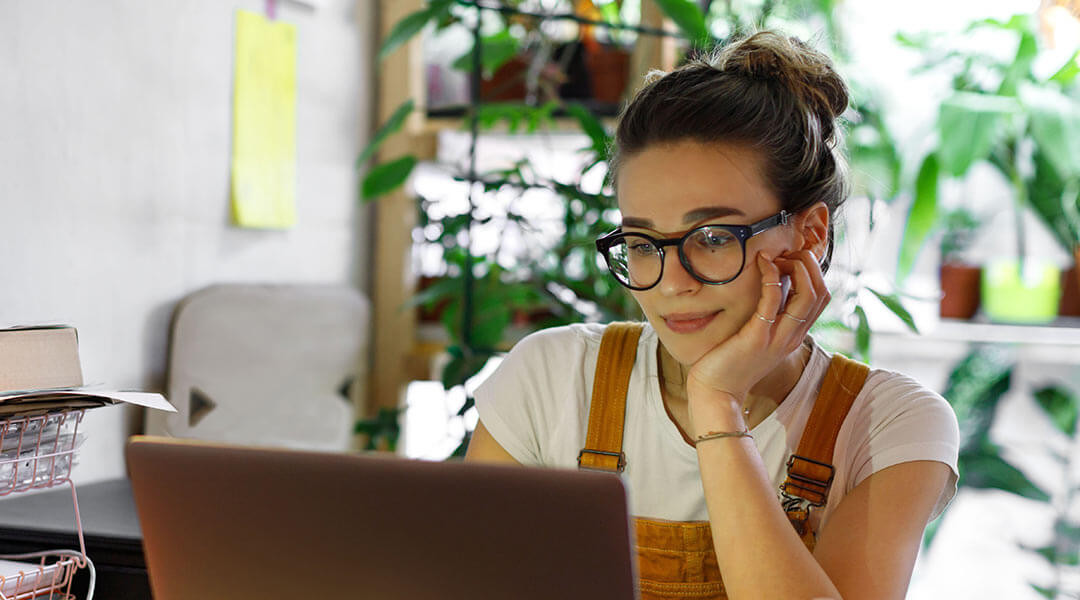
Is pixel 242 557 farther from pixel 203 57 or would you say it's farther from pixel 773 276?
pixel 203 57

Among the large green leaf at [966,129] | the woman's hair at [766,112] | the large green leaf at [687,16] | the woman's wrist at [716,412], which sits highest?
the large green leaf at [687,16]

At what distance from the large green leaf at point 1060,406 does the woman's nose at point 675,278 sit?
1650mm

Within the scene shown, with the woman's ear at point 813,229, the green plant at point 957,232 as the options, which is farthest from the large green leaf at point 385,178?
the green plant at point 957,232

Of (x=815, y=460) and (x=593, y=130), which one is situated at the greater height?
(x=593, y=130)

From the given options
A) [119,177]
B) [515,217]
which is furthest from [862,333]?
[119,177]


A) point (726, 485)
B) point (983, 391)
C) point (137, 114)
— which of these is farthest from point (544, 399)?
point (983, 391)

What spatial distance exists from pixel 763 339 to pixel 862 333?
516 millimetres

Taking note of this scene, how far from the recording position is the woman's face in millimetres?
1071

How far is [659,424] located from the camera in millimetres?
1201

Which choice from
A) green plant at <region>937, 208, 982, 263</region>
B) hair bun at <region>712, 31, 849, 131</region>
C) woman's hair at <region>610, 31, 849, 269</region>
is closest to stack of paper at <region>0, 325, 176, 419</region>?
woman's hair at <region>610, 31, 849, 269</region>

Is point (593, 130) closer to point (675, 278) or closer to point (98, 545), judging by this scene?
point (675, 278)

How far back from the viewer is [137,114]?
4.54 feet

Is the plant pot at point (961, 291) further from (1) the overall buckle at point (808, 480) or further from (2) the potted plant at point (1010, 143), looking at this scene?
(1) the overall buckle at point (808, 480)

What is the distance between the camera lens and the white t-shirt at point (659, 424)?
1.11m
